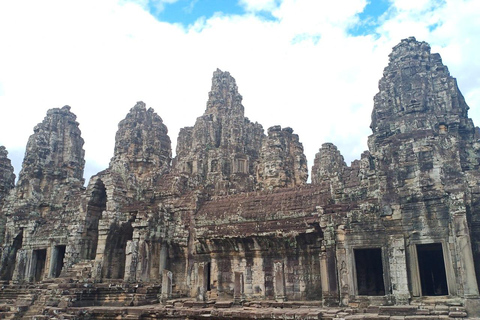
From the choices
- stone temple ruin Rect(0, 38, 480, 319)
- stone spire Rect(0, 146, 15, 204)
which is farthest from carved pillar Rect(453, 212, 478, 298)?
stone spire Rect(0, 146, 15, 204)

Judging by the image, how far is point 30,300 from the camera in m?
18.7

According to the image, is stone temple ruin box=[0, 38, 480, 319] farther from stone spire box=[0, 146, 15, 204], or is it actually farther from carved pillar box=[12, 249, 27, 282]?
stone spire box=[0, 146, 15, 204]

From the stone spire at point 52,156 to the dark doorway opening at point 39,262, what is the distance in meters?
4.15

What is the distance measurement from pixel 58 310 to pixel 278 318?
9024 mm

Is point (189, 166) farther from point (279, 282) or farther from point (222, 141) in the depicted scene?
point (279, 282)

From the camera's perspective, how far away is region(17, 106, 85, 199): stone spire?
28.7 m

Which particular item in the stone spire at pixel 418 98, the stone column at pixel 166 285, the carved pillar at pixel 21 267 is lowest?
the stone column at pixel 166 285

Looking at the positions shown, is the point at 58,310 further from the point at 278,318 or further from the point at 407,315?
the point at 407,315

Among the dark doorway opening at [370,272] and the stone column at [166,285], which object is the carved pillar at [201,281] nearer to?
the stone column at [166,285]

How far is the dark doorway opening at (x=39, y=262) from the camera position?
25.0m

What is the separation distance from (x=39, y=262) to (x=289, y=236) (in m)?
17.1

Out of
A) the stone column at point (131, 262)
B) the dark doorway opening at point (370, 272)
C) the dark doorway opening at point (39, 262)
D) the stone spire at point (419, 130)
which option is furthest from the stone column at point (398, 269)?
the dark doorway opening at point (39, 262)

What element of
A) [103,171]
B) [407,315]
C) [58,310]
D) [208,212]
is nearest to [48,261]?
[103,171]

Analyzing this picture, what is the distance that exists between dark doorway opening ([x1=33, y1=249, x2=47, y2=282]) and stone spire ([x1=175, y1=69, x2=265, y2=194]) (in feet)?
49.2
